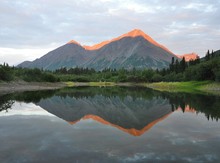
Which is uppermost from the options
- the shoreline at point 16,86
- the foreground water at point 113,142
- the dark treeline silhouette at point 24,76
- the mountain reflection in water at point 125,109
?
the dark treeline silhouette at point 24,76

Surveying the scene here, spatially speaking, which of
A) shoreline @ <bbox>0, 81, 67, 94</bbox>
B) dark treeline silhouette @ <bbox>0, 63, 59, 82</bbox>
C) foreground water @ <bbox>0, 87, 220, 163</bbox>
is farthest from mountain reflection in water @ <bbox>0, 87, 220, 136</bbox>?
dark treeline silhouette @ <bbox>0, 63, 59, 82</bbox>

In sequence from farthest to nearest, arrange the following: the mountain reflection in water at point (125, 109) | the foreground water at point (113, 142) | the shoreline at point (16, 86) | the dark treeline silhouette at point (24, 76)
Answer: the dark treeline silhouette at point (24, 76) < the shoreline at point (16, 86) < the mountain reflection in water at point (125, 109) < the foreground water at point (113, 142)

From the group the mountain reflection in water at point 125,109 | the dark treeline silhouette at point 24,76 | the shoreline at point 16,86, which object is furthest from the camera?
the dark treeline silhouette at point 24,76

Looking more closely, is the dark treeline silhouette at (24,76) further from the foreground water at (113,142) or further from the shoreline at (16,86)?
the foreground water at (113,142)

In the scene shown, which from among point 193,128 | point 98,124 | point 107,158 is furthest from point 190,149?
point 98,124

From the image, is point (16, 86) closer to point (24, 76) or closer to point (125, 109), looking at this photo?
point (24, 76)

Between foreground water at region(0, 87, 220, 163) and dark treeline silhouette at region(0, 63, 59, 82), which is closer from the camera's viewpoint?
foreground water at region(0, 87, 220, 163)

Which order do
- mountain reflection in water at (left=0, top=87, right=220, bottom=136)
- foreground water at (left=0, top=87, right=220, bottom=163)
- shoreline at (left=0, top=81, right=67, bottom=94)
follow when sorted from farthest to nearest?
shoreline at (left=0, top=81, right=67, bottom=94)
mountain reflection in water at (left=0, top=87, right=220, bottom=136)
foreground water at (left=0, top=87, right=220, bottom=163)

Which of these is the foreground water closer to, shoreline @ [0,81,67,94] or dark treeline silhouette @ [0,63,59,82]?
shoreline @ [0,81,67,94]

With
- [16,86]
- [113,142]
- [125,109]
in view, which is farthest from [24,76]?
[113,142]

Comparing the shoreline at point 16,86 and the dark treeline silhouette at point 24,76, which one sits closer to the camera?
the shoreline at point 16,86

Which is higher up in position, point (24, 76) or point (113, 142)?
point (24, 76)

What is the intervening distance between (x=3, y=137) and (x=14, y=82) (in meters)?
98.0

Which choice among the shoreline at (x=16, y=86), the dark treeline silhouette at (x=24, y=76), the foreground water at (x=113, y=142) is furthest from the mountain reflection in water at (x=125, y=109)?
the dark treeline silhouette at (x=24, y=76)
